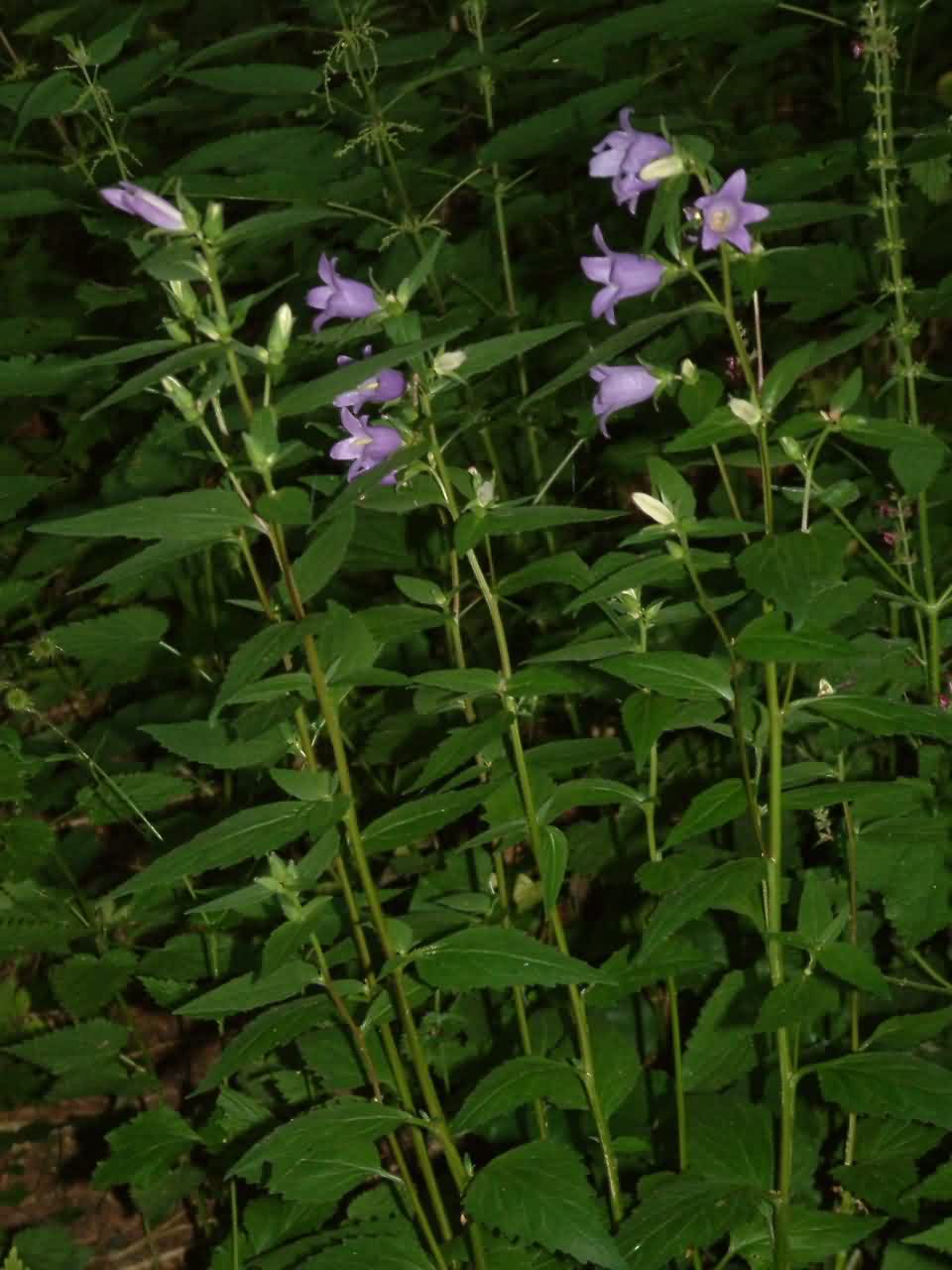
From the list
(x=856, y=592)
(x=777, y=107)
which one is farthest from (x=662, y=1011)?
(x=777, y=107)

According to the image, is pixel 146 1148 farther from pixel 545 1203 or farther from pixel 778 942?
pixel 778 942

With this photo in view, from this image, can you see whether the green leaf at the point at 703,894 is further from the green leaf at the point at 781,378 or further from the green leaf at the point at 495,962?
the green leaf at the point at 781,378

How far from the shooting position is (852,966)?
1.81m

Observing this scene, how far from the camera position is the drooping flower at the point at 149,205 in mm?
1458

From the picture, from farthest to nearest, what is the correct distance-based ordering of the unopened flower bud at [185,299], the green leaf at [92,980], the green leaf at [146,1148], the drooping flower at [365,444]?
the green leaf at [92,980] → the green leaf at [146,1148] → the drooping flower at [365,444] → the unopened flower bud at [185,299]

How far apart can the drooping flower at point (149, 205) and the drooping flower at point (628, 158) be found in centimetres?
47

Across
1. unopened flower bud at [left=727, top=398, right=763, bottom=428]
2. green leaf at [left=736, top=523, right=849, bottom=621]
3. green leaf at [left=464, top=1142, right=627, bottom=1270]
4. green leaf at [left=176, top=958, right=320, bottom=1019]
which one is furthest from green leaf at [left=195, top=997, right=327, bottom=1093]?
unopened flower bud at [left=727, top=398, right=763, bottom=428]

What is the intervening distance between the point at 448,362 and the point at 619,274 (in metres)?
0.21

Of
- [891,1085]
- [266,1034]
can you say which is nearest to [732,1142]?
[891,1085]

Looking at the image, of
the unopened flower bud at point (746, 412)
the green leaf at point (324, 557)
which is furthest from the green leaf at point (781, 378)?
the green leaf at point (324, 557)

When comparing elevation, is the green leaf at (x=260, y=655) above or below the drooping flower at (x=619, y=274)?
below

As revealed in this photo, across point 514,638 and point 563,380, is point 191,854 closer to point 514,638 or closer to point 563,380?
point 563,380

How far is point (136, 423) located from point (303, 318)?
746mm

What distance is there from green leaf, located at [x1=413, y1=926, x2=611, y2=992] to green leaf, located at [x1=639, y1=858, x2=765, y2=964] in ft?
0.30
